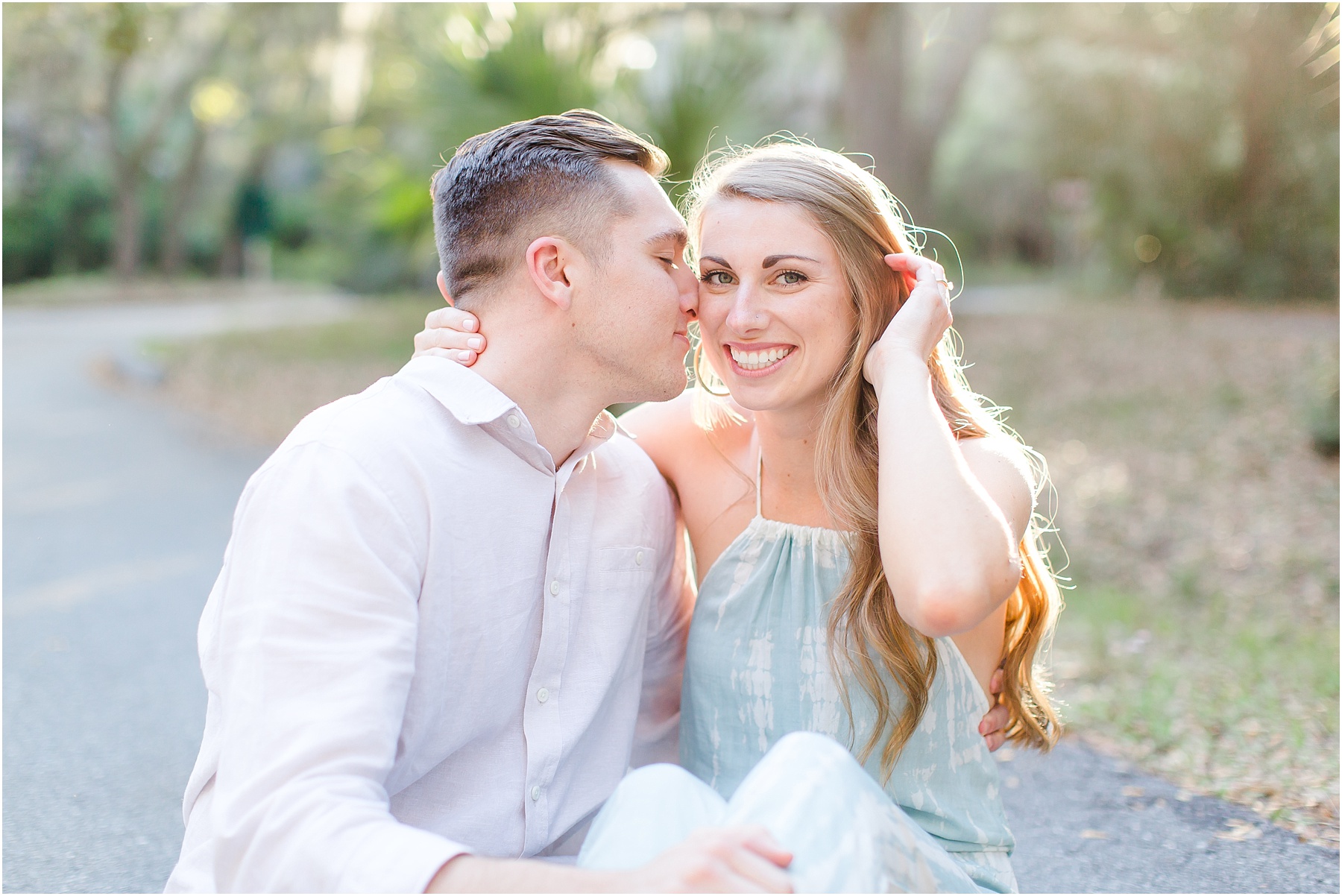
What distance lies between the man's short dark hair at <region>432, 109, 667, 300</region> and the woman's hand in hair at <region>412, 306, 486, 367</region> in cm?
7

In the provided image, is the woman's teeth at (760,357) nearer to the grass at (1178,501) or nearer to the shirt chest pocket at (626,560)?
the shirt chest pocket at (626,560)

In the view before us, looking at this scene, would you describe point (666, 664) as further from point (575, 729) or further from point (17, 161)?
point (17, 161)

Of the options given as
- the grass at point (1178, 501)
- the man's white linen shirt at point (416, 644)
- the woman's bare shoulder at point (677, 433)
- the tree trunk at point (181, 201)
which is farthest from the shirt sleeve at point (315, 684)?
the tree trunk at point (181, 201)

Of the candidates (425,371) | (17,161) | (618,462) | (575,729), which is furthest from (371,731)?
(17,161)

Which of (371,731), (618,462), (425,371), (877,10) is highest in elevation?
(877,10)

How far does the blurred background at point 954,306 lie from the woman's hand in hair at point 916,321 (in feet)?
6.46

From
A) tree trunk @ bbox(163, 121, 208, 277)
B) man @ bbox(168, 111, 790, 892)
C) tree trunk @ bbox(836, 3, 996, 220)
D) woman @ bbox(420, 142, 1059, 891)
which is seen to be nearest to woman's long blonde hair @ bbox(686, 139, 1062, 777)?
woman @ bbox(420, 142, 1059, 891)

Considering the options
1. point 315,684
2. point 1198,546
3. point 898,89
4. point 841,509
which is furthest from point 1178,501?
point 315,684

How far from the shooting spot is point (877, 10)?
401 inches

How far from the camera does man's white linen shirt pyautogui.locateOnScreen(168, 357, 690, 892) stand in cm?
165

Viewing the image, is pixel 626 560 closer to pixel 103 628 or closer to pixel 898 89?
pixel 103 628

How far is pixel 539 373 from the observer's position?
2.24m

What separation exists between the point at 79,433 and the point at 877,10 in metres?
8.14

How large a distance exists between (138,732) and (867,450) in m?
3.08
